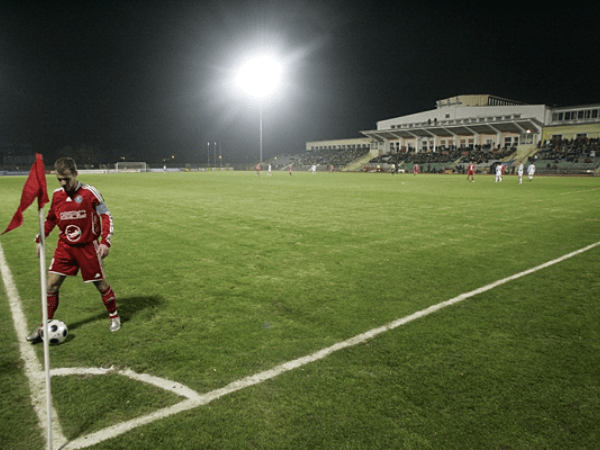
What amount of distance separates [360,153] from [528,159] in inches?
1347

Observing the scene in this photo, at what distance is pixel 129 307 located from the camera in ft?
16.2

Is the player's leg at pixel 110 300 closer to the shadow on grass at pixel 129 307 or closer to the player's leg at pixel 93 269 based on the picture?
the player's leg at pixel 93 269

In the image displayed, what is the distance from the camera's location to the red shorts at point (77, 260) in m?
4.09

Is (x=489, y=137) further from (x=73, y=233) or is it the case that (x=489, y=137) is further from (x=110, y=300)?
(x=73, y=233)

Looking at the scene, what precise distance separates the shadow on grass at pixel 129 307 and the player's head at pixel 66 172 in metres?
1.60

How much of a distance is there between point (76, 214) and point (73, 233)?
201 mm

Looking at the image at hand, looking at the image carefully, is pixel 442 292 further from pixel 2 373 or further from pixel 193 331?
pixel 2 373

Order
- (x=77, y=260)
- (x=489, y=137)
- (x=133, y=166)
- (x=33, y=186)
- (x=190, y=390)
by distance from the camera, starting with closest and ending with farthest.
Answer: (x=33, y=186), (x=190, y=390), (x=77, y=260), (x=489, y=137), (x=133, y=166)

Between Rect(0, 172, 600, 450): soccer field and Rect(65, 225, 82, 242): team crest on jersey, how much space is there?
3.48 feet

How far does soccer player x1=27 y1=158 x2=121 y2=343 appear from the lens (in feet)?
13.0

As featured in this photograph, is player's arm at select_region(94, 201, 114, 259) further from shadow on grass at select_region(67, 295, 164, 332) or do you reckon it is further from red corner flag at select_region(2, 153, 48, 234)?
red corner flag at select_region(2, 153, 48, 234)

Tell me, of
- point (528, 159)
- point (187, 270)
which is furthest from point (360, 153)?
point (187, 270)

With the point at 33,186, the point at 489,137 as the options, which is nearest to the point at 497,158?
the point at 489,137

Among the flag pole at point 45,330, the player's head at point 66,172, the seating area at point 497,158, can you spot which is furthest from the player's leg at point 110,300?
the seating area at point 497,158
